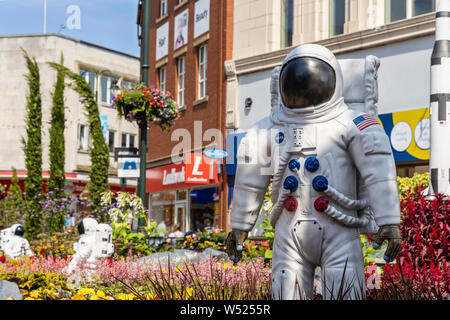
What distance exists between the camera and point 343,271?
14.1 feet

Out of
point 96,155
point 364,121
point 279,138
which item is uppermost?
point 96,155

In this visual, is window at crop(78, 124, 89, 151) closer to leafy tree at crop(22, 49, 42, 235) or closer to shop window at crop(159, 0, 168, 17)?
shop window at crop(159, 0, 168, 17)

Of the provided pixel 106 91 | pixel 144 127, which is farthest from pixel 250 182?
pixel 106 91

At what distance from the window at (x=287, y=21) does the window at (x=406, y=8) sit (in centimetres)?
350

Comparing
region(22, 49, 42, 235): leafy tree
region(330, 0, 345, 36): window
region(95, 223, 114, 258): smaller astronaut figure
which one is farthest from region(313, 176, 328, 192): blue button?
region(22, 49, 42, 235): leafy tree

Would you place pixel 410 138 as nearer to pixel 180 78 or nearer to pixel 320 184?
pixel 320 184

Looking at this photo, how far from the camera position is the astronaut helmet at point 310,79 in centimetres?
453

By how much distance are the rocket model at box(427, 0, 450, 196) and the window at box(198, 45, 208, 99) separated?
38.5ft

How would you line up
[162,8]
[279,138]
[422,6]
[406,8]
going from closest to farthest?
[279,138] → [422,6] → [406,8] → [162,8]

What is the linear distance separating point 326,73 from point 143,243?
716 cm

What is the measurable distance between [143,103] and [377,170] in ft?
26.8

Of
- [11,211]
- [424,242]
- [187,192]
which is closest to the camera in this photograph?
[424,242]
